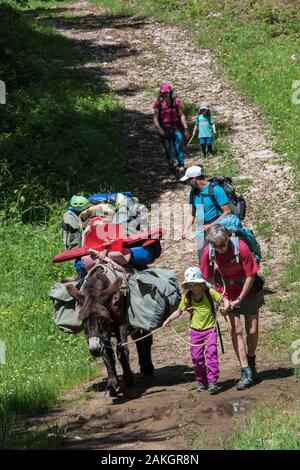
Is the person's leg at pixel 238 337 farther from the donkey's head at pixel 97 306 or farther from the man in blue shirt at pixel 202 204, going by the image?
the man in blue shirt at pixel 202 204

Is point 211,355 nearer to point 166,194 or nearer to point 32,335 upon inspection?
point 32,335

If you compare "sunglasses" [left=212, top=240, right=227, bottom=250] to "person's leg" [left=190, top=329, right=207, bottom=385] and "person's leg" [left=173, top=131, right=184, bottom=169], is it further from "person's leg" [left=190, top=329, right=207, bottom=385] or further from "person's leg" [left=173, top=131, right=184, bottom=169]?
"person's leg" [left=173, top=131, right=184, bottom=169]

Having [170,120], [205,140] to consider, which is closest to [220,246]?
[170,120]

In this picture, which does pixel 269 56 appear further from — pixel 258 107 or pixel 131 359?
pixel 131 359

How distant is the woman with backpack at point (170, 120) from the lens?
64.0 feet

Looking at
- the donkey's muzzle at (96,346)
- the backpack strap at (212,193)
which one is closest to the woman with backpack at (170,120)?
the backpack strap at (212,193)

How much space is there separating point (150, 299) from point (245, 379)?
147 centimetres

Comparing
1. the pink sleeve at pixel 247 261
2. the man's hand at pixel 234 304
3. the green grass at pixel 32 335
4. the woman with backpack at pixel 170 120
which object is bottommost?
the green grass at pixel 32 335

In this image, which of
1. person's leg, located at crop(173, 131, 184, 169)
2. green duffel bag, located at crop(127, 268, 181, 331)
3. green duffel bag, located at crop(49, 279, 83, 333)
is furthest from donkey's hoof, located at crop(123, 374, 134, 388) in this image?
person's leg, located at crop(173, 131, 184, 169)

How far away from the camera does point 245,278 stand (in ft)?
31.9

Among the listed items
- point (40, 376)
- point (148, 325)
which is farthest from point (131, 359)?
point (148, 325)

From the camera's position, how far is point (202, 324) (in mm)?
9875

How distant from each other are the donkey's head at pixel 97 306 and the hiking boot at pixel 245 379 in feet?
5.07

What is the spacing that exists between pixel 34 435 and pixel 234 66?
66.8 ft
